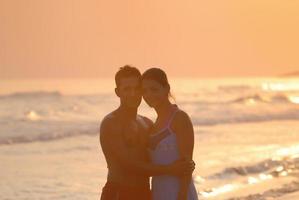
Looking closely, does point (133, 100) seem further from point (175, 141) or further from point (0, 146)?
point (0, 146)

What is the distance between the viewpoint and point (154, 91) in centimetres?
485

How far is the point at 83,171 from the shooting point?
14.2m

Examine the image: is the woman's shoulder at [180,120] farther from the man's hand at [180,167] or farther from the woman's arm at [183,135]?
the man's hand at [180,167]

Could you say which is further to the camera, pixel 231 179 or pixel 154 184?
pixel 231 179

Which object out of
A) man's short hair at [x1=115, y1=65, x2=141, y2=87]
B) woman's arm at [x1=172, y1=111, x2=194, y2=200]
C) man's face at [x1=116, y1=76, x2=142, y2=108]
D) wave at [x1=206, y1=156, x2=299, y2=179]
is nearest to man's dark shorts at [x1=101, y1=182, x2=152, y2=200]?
woman's arm at [x1=172, y1=111, x2=194, y2=200]

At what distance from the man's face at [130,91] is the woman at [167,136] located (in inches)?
8.3

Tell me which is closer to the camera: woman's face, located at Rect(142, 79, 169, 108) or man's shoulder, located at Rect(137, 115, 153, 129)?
woman's face, located at Rect(142, 79, 169, 108)

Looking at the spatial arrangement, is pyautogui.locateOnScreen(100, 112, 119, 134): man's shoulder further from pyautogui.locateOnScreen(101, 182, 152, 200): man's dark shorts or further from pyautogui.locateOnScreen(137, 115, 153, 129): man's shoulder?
pyautogui.locateOnScreen(101, 182, 152, 200): man's dark shorts

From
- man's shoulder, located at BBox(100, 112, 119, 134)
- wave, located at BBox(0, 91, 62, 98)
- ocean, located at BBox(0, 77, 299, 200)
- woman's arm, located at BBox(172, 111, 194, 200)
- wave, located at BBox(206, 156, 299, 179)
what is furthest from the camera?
wave, located at BBox(0, 91, 62, 98)

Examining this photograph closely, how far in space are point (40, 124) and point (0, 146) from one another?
1072 centimetres

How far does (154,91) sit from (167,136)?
376 mm

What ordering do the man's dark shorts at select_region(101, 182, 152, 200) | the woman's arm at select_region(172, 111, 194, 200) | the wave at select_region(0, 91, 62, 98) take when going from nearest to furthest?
the woman's arm at select_region(172, 111, 194, 200) < the man's dark shorts at select_region(101, 182, 152, 200) < the wave at select_region(0, 91, 62, 98)

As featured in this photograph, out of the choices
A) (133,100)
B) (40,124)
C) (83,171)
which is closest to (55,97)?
(40,124)

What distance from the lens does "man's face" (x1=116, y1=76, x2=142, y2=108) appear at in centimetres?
511
